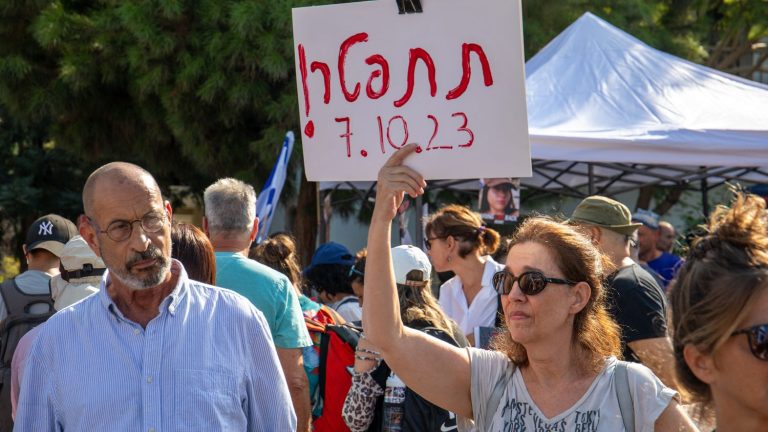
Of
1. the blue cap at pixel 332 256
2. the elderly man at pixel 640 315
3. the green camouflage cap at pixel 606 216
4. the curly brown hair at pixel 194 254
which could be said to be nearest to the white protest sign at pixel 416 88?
the curly brown hair at pixel 194 254

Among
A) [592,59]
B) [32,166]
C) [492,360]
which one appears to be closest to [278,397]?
[492,360]

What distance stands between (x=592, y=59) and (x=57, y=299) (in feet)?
19.2

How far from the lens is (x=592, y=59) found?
29.1 feet

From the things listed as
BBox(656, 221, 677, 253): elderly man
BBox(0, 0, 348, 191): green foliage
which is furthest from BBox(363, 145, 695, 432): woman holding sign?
BBox(0, 0, 348, 191): green foliage

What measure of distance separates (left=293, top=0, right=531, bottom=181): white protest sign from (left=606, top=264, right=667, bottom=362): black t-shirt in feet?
5.46

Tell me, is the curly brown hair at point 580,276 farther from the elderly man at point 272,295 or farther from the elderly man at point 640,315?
the elderly man at point 272,295

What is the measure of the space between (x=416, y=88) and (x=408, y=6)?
25 centimetres

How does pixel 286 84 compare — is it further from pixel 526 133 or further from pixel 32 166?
pixel 526 133

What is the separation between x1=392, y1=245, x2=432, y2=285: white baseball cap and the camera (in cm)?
422

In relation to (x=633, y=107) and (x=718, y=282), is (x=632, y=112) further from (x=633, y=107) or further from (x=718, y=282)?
(x=718, y=282)

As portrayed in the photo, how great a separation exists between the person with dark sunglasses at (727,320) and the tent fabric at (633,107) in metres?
5.24

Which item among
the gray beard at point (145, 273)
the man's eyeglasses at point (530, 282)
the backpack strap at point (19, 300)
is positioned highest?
the gray beard at point (145, 273)

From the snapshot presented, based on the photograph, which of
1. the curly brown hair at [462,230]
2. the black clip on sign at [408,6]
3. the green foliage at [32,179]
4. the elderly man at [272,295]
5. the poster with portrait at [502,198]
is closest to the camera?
the black clip on sign at [408,6]

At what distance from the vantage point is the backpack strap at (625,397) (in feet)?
8.76
